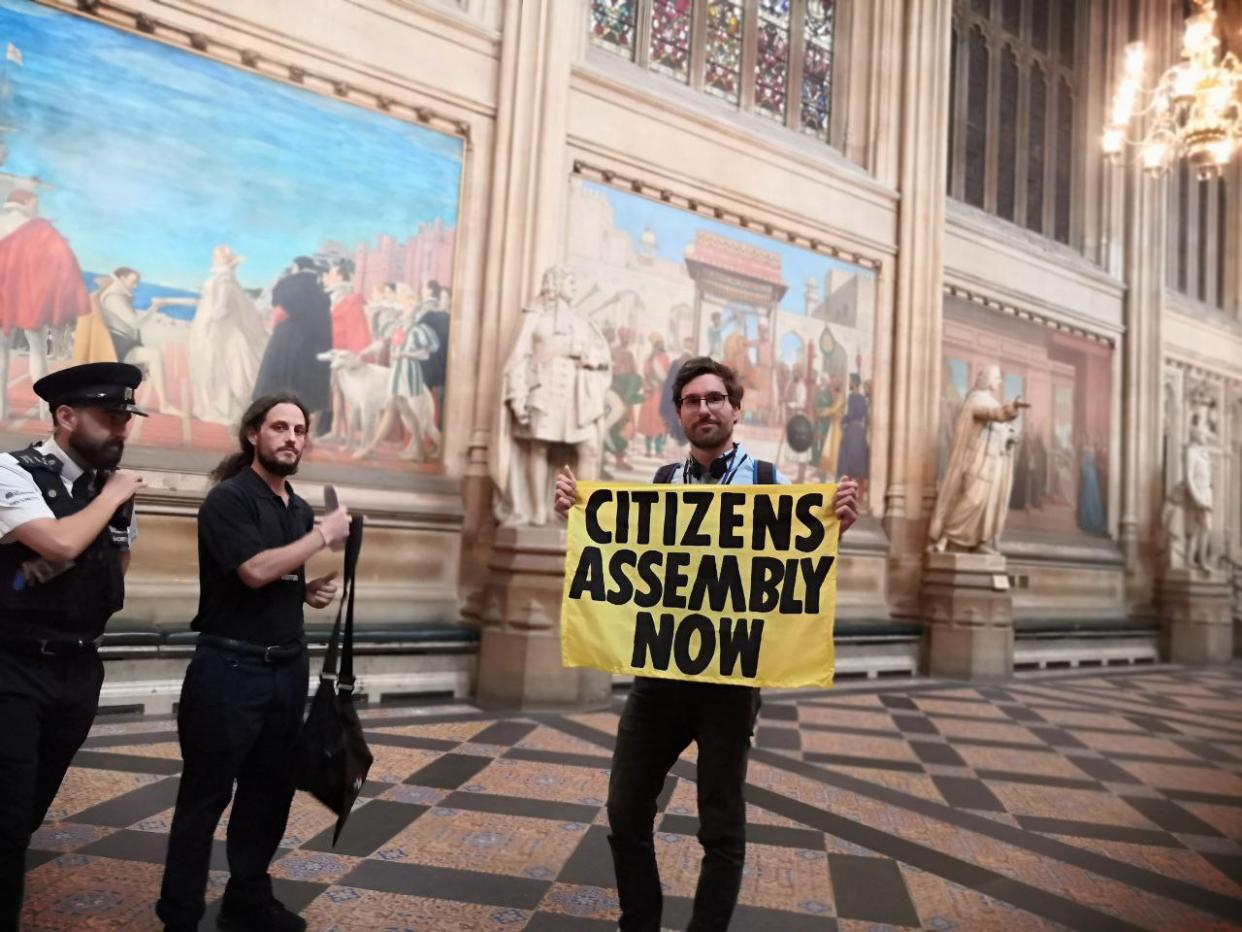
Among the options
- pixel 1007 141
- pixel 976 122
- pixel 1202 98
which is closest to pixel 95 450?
pixel 1202 98

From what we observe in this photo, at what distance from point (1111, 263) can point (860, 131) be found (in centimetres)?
598

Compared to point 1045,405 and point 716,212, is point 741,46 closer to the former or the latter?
point 716,212

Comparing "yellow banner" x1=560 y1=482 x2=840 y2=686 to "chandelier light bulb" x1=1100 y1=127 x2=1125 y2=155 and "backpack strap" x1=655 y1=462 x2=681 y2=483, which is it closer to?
"backpack strap" x1=655 y1=462 x2=681 y2=483

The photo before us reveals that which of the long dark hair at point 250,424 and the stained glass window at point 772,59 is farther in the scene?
the stained glass window at point 772,59

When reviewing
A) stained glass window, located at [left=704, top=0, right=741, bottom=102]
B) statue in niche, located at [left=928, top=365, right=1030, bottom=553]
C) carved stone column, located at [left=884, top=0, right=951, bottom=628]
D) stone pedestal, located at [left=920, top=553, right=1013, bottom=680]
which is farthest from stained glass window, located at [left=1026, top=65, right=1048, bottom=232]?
stone pedestal, located at [left=920, top=553, right=1013, bottom=680]

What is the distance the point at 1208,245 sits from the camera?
17.2 meters

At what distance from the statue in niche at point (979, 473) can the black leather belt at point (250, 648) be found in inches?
380

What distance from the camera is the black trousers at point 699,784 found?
2.36m

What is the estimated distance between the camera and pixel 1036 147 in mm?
14570

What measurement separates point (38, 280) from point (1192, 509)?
15743 mm

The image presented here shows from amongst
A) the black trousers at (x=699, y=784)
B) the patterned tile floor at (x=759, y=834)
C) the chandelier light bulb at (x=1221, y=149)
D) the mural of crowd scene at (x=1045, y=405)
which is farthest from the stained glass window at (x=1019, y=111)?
the black trousers at (x=699, y=784)

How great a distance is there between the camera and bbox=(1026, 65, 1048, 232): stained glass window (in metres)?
14.4

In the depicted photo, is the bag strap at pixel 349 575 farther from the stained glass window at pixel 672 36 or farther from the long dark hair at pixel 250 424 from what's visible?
the stained glass window at pixel 672 36

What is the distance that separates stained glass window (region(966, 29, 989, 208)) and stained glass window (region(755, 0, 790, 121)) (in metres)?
3.73
